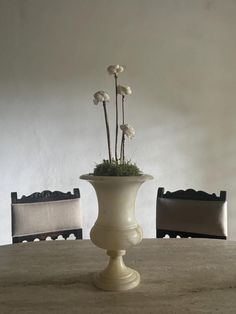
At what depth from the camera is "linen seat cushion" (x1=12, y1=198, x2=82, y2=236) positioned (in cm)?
164

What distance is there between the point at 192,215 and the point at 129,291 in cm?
78

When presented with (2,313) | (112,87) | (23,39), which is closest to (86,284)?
(2,313)

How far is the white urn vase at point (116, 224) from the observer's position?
3.07ft

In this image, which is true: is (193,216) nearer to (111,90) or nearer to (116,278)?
(116,278)

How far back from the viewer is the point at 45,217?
5.56 ft

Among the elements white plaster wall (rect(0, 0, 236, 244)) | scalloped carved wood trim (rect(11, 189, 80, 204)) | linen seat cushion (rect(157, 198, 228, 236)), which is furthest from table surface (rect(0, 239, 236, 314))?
white plaster wall (rect(0, 0, 236, 244))

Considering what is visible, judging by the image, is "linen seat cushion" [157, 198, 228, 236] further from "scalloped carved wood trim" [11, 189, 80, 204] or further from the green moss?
the green moss

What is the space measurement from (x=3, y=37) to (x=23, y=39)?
5.9 inches

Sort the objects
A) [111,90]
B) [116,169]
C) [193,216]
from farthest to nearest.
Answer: [111,90] → [193,216] → [116,169]

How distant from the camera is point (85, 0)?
100.0 inches

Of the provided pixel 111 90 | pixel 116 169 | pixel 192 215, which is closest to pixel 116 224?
pixel 116 169

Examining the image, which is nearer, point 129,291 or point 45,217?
point 129,291

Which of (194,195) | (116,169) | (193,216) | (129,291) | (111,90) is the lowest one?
(129,291)

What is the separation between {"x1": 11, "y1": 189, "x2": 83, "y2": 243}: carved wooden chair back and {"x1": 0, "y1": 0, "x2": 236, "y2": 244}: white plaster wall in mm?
835
